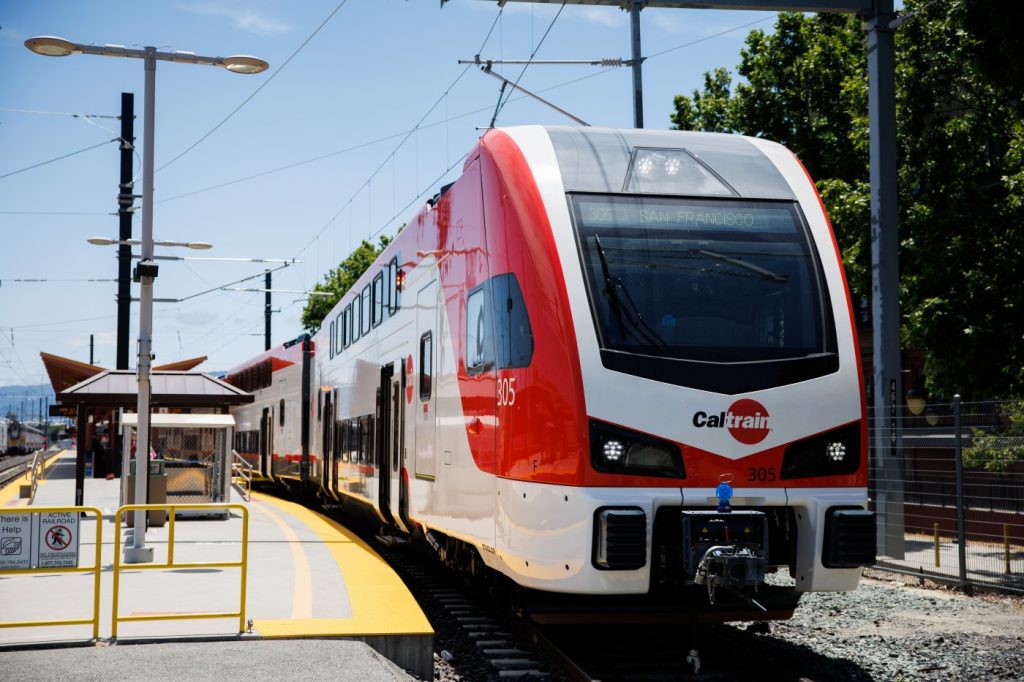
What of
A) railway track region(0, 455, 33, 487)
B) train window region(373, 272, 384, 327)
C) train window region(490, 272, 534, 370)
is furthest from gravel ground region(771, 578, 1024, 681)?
railway track region(0, 455, 33, 487)

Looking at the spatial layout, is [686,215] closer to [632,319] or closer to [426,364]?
[632,319]

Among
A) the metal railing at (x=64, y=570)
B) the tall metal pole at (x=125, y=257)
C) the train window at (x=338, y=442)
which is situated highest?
the tall metal pole at (x=125, y=257)

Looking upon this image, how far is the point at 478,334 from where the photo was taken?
366 inches

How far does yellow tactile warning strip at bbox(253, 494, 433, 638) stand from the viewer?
8.40 m

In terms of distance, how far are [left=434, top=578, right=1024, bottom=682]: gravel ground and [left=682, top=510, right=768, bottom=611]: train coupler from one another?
2.86ft

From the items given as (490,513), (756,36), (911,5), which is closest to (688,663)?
(490,513)

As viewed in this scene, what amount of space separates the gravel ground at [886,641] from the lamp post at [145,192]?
554 centimetres

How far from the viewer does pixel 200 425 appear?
2061cm

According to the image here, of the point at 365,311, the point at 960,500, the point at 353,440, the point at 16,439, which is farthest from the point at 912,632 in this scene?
the point at 16,439

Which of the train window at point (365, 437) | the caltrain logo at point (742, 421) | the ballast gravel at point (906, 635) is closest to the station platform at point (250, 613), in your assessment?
the train window at point (365, 437)

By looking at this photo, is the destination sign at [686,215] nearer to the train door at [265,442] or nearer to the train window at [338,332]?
the train window at [338,332]

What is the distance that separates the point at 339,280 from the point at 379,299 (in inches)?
1561

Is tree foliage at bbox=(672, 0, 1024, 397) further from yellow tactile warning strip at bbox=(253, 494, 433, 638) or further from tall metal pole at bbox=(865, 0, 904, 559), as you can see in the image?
yellow tactile warning strip at bbox=(253, 494, 433, 638)

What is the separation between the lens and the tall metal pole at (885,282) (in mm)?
14523
